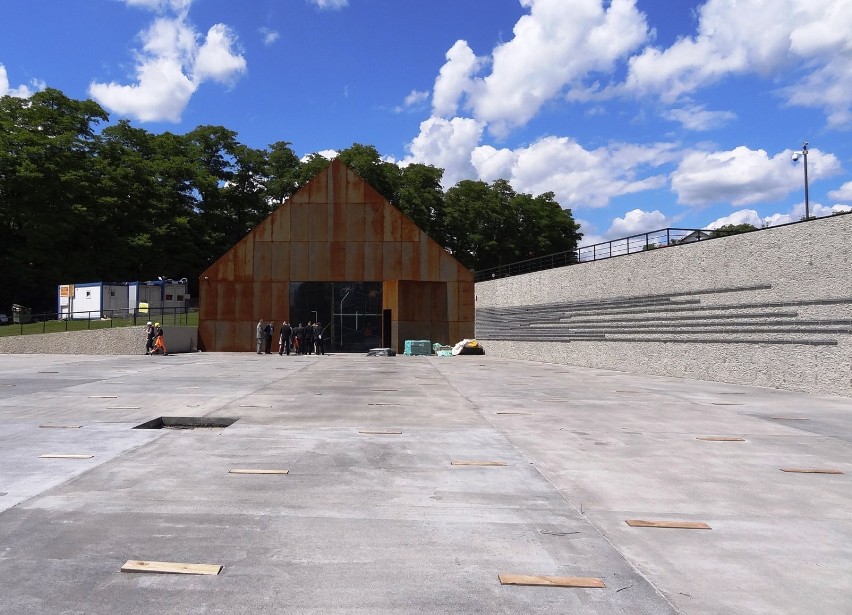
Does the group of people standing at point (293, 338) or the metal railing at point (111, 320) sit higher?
the metal railing at point (111, 320)

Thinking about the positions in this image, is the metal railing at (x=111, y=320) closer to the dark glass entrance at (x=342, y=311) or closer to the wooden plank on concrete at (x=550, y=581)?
the dark glass entrance at (x=342, y=311)

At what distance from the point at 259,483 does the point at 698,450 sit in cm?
590

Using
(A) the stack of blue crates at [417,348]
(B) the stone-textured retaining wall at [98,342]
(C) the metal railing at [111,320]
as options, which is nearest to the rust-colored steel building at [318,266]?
(A) the stack of blue crates at [417,348]

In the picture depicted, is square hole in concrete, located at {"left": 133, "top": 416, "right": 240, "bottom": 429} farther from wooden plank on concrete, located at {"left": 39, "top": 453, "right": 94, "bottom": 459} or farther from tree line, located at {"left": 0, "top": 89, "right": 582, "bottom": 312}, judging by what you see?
tree line, located at {"left": 0, "top": 89, "right": 582, "bottom": 312}

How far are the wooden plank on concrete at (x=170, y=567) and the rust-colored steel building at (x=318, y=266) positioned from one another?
105 ft

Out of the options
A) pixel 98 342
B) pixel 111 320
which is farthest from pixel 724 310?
pixel 111 320

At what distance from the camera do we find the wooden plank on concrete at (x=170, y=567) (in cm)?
421

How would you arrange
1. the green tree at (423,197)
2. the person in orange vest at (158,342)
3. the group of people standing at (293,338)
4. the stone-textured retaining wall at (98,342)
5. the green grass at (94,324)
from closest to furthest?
1. the person in orange vest at (158,342)
2. the stone-textured retaining wall at (98,342)
3. the group of people standing at (293,338)
4. the green grass at (94,324)
5. the green tree at (423,197)

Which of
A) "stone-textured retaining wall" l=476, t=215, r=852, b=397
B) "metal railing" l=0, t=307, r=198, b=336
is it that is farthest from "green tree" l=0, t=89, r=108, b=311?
"stone-textured retaining wall" l=476, t=215, r=852, b=397

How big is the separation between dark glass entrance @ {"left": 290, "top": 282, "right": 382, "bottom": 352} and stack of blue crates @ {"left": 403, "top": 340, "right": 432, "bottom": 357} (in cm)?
273

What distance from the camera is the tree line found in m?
49.8

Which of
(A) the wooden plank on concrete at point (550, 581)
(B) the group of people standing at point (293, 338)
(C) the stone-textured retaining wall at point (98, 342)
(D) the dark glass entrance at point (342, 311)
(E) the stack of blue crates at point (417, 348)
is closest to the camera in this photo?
(A) the wooden plank on concrete at point (550, 581)

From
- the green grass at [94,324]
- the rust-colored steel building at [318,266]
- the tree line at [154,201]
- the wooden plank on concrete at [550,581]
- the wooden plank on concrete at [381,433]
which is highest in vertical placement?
the tree line at [154,201]

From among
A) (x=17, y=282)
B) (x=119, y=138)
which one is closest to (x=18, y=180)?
(x=17, y=282)
